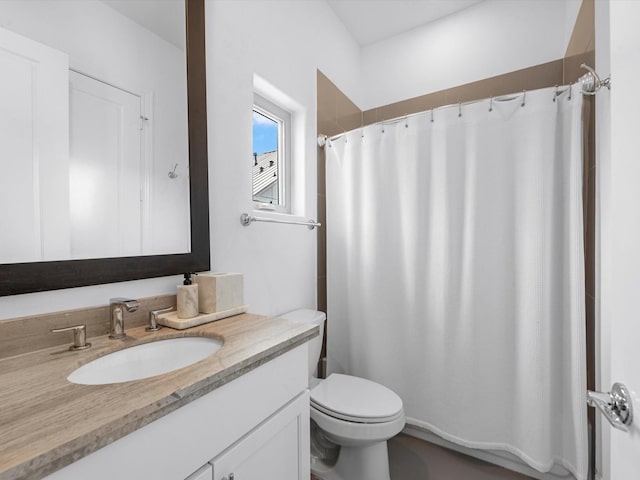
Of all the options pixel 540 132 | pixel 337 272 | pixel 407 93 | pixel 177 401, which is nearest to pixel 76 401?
pixel 177 401

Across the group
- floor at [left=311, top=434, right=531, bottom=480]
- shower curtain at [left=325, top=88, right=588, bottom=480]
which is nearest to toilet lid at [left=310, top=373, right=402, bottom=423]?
shower curtain at [left=325, top=88, right=588, bottom=480]

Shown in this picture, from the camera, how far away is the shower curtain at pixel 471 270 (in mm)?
1337

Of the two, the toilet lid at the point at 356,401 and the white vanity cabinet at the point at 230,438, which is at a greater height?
the white vanity cabinet at the point at 230,438

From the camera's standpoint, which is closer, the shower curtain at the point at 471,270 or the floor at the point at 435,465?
the shower curtain at the point at 471,270

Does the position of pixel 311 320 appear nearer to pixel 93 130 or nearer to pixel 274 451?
pixel 274 451

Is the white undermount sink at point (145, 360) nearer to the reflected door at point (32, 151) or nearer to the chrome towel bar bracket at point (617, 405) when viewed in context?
the reflected door at point (32, 151)

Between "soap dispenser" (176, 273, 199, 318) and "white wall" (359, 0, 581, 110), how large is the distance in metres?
2.07

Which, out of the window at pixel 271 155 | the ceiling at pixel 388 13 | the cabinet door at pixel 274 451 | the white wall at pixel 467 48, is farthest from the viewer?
the ceiling at pixel 388 13

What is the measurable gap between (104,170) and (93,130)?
114 millimetres

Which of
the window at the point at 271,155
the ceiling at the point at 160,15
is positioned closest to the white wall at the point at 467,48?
the window at the point at 271,155

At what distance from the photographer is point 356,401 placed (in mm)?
1372

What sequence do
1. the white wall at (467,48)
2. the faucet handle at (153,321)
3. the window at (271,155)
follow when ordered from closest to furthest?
the faucet handle at (153,321) < the window at (271,155) < the white wall at (467,48)

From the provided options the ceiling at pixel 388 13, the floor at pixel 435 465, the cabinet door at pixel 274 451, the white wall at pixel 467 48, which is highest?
the ceiling at pixel 388 13

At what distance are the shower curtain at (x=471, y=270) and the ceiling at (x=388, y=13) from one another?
37.6 inches
